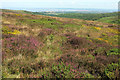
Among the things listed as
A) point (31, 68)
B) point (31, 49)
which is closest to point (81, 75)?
point (31, 68)

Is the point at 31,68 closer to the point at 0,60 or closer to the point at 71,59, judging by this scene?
the point at 0,60

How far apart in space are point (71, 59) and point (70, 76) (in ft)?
5.27

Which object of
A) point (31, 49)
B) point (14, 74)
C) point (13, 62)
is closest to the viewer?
point (14, 74)

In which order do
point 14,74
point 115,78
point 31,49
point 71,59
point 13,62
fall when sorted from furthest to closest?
point 31,49 < point 71,59 < point 13,62 < point 14,74 < point 115,78

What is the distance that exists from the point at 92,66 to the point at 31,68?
3.12 metres

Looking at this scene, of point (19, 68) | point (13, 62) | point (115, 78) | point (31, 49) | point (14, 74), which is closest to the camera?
point (115, 78)

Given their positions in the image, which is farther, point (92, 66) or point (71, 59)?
point (71, 59)

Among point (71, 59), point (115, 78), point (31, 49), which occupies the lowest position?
point (115, 78)

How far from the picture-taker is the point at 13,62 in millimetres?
4535

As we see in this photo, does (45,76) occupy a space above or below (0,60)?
below

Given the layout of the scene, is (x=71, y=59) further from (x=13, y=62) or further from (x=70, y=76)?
(x=13, y=62)

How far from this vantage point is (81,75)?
376 cm

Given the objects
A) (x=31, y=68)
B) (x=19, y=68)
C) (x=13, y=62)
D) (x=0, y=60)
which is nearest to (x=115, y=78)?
(x=31, y=68)

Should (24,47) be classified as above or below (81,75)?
above
